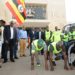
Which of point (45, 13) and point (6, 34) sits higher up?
point (45, 13)

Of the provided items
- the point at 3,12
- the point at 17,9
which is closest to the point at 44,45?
Answer: the point at 17,9

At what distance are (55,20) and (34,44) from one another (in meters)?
50.0

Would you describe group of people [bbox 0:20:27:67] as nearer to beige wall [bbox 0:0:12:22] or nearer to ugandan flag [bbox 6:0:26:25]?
ugandan flag [bbox 6:0:26:25]

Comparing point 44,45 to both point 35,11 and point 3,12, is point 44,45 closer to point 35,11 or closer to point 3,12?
point 3,12

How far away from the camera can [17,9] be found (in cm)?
2294

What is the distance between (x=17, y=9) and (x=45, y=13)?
40.2 metres

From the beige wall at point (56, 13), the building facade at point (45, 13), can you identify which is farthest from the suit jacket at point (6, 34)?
the beige wall at point (56, 13)

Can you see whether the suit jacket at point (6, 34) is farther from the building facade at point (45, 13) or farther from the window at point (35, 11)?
the window at point (35, 11)

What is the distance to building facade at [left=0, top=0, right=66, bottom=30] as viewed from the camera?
62.1 meters

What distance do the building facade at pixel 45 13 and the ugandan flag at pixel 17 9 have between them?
1450 inches

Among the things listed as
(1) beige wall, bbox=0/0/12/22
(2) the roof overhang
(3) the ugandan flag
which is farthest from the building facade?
(3) the ugandan flag

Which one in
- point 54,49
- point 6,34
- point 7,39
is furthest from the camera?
point 7,39

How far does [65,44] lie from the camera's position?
13531 millimetres

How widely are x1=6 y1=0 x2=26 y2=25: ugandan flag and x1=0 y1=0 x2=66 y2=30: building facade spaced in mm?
36841
